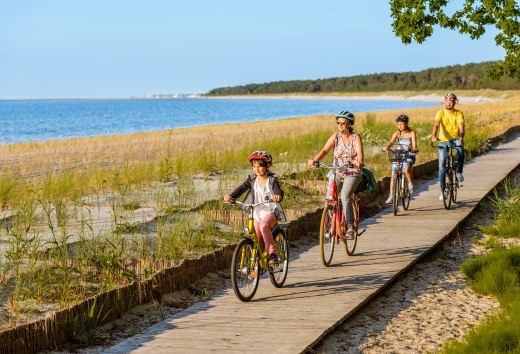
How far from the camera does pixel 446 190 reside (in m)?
13.2

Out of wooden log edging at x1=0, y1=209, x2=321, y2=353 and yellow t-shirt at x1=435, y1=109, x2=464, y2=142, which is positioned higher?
yellow t-shirt at x1=435, y1=109, x2=464, y2=142

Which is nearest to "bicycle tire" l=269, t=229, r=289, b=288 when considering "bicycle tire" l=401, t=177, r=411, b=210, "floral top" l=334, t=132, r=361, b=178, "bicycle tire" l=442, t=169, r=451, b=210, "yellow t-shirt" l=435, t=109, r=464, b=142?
"floral top" l=334, t=132, r=361, b=178

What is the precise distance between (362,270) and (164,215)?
11.2ft

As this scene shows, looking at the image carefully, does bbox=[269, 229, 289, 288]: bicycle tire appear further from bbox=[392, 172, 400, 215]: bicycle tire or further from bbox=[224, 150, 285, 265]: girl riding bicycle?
bbox=[392, 172, 400, 215]: bicycle tire

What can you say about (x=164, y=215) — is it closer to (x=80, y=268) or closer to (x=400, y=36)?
(x=80, y=268)

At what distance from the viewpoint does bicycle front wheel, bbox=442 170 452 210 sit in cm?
1305

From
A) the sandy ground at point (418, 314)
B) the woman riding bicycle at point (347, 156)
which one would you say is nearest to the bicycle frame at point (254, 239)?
the sandy ground at point (418, 314)

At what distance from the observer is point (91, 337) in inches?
261

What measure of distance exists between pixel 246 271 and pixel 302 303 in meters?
0.57

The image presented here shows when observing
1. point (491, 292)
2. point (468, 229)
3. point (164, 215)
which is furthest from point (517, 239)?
point (164, 215)

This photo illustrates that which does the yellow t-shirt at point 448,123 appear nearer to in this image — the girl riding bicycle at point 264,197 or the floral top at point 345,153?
the floral top at point 345,153

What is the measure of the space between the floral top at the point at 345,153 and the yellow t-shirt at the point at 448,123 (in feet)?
14.2

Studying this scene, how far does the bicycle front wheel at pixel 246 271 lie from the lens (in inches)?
287

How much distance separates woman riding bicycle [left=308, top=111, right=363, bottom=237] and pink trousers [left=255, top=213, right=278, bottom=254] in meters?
1.68
